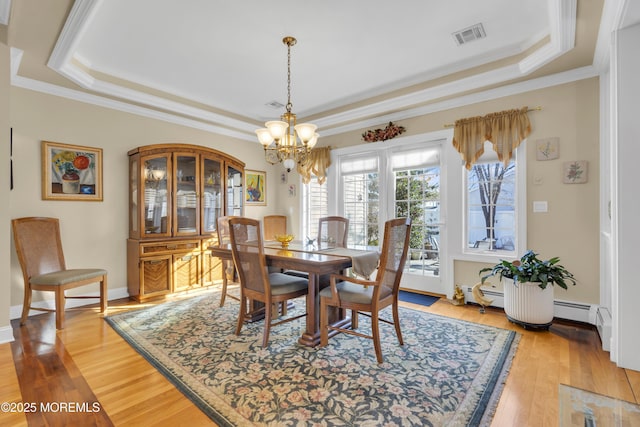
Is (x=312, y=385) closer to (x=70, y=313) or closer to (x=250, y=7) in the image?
(x=250, y=7)

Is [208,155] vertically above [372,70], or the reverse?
[372,70]

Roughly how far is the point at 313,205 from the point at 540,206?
337 centimetres

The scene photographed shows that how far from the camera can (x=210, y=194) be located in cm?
458

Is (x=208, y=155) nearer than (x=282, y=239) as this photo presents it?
No

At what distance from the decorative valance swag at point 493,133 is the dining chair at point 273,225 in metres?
3.22

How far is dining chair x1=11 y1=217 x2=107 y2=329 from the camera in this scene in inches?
117

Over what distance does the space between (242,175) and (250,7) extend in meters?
2.91

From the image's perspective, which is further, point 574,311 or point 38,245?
point 38,245

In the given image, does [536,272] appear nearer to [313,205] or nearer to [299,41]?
[299,41]

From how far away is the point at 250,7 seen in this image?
8.03 feet

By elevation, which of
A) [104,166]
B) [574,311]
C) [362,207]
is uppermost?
[104,166]

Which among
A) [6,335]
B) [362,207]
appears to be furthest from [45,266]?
[362,207]

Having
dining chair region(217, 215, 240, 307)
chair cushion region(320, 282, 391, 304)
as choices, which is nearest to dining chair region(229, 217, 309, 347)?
chair cushion region(320, 282, 391, 304)

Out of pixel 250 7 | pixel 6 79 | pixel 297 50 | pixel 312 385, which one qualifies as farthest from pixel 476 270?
pixel 6 79
